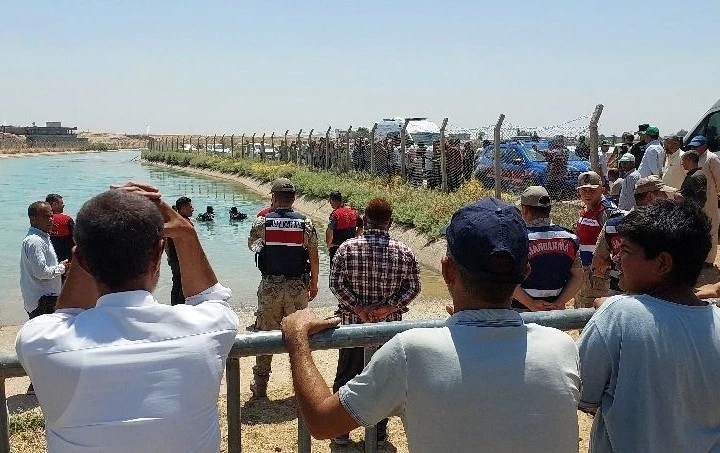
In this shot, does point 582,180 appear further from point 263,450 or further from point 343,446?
point 263,450

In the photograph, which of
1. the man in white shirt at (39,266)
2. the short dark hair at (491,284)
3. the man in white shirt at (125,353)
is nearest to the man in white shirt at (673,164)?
the man in white shirt at (39,266)

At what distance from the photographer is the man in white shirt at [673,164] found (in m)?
10.5

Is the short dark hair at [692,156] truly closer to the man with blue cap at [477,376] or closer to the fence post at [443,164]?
the man with blue cap at [477,376]

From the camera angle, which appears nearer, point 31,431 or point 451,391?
point 451,391

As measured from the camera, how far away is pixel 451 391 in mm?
1741

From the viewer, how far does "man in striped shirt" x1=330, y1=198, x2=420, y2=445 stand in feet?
17.2

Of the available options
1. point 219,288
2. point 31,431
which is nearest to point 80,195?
point 31,431

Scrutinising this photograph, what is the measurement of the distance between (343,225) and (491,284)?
7237mm

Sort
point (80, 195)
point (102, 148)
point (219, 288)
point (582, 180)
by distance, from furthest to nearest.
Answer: point (102, 148)
point (80, 195)
point (582, 180)
point (219, 288)

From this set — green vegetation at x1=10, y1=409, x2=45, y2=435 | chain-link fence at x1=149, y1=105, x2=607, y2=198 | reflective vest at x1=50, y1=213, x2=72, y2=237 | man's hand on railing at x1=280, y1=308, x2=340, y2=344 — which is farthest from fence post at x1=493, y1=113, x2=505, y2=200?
man's hand on railing at x1=280, y1=308, x2=340, y2=344

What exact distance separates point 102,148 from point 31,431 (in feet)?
416

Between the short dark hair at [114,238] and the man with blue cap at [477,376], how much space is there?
0.57 meters

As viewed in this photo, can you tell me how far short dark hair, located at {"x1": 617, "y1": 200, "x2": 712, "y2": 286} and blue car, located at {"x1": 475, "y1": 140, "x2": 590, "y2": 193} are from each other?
51.9ft

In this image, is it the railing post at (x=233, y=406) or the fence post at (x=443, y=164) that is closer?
the railing post at (x=233, y=406)
